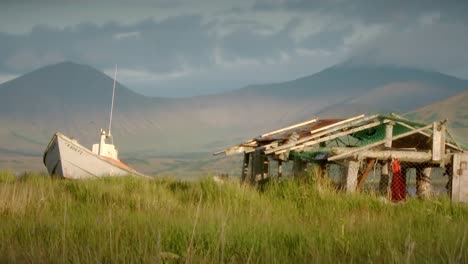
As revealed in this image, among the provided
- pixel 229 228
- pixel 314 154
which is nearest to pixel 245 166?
pixel 314 154

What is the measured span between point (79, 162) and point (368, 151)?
48.0ft

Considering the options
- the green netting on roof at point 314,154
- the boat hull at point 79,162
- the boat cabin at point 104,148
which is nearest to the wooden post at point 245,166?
the green netting on roof at point 314,154

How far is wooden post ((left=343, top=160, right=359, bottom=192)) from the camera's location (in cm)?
1794

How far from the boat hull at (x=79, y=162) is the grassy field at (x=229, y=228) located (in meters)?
9.06

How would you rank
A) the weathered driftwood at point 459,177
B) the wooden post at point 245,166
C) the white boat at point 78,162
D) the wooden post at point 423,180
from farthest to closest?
1. the white boat at point 78,162
2. the wooden post at point 245,166
3. the wooden post at point 423,180
4. the weathered driftwood at point 459,177

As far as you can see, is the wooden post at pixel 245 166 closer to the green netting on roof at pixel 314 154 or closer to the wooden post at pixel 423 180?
the green netting on roof at pixel 314 154

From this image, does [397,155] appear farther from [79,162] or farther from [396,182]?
[79,162]

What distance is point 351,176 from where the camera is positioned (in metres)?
18.1

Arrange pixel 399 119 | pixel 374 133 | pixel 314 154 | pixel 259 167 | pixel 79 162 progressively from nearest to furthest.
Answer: pixel 314 154 → pixel 399 119 → pixel 374 133 → pixel 259 167 → pixel 79 162

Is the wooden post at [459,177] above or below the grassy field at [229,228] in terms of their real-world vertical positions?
above

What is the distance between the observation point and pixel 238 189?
13430mm

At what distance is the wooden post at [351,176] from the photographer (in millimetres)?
17938

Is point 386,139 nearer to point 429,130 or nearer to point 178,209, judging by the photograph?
point 429,130

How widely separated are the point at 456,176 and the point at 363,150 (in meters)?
3.52
